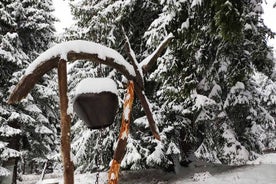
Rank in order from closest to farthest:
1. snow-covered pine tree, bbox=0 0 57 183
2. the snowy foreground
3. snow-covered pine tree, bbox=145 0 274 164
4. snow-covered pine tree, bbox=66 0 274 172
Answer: snow-covered pine tree, bbox=145 0 274 164 < snow-covered pine tree, bbox=66 0 274 172 < the snowy foreground < snow-covered pine tree, bbox=0 0 57 183

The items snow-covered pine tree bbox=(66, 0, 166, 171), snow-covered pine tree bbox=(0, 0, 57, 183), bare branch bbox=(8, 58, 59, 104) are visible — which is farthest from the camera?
snow-covered pine tree bbox=(0, 0, 57, 183)

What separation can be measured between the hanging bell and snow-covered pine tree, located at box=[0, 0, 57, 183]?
419 inches

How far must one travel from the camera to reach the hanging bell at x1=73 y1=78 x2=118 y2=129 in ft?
8.86

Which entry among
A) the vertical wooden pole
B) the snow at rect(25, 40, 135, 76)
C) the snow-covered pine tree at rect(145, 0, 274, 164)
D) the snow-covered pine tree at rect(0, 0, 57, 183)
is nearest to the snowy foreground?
the snow-covered pine tree at rect(145, 0, 274, 164)

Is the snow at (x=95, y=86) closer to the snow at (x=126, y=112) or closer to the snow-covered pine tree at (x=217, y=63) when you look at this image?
the snow at (x=126, y=112)

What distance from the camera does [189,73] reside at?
26.2 feet

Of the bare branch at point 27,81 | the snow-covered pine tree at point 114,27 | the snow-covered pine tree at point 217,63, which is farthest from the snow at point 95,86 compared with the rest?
the snow-covered pine tree at point 114,27

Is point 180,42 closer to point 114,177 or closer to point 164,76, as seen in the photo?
point 164,76

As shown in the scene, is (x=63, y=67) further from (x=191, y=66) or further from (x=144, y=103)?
(x=191, y=66)

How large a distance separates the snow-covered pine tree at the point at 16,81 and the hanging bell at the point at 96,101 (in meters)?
10.6

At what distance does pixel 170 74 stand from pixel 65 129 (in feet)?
19.4

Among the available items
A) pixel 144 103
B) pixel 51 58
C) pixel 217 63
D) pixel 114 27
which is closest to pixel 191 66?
pixel 217 63

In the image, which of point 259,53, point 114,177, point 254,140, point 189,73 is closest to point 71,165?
point 114,177

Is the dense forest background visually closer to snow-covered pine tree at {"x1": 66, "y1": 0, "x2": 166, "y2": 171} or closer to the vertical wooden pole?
snow-covered pine tree at {"x1": 66, "y1": 0, "x2": 166, "y2": 171}
